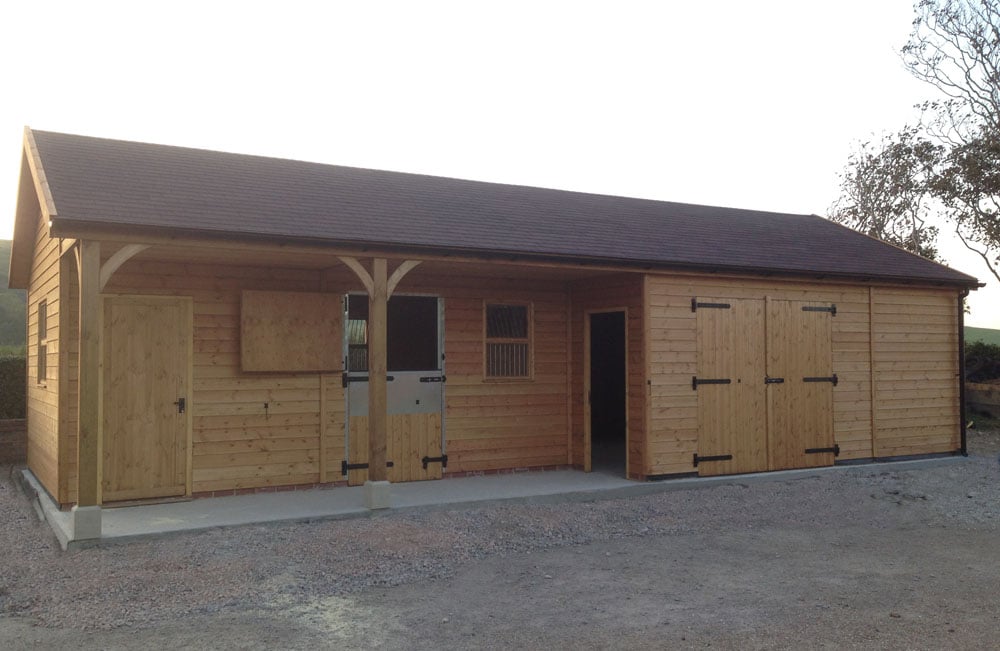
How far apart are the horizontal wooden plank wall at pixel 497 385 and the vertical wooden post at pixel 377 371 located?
1.59 m

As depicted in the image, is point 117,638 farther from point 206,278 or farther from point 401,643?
point 206,278

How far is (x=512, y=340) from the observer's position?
32.4 ft

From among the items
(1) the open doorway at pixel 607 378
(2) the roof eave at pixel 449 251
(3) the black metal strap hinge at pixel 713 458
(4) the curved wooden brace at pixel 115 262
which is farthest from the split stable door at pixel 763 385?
(4) the curved wooden brace at pixel 115 262

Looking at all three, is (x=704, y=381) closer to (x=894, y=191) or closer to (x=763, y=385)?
(x=763, y=385)

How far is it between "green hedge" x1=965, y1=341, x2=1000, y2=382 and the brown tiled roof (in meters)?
5.70

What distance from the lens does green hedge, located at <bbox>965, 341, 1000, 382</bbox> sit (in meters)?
16.6

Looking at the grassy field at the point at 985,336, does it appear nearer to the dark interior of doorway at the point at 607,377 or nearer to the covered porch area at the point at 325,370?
the dark interior of doorway at the point at 607,377

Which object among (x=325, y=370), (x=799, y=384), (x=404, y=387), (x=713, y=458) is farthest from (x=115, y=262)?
(x=799, y=384)

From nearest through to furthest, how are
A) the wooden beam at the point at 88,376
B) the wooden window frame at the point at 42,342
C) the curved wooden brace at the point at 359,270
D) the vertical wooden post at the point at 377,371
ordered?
the wooden beam at the point at 88,376 < the curved wooden brace at the point at 359,270 < the vertical wooden post at the point at 377,371 < the wooden window frame at the point at 42,342

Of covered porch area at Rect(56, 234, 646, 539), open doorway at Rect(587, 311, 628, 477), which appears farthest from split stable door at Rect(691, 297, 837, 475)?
open doorway at Rect(587, 311, 628, 477)

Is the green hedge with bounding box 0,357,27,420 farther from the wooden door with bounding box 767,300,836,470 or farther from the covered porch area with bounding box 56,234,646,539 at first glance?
the wooden door with bounding box 767,300,836,470

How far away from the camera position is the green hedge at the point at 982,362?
16.6 meters

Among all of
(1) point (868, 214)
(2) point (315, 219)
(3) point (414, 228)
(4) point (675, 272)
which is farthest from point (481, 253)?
(1) point (868, 214)

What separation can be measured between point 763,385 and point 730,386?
49cm
